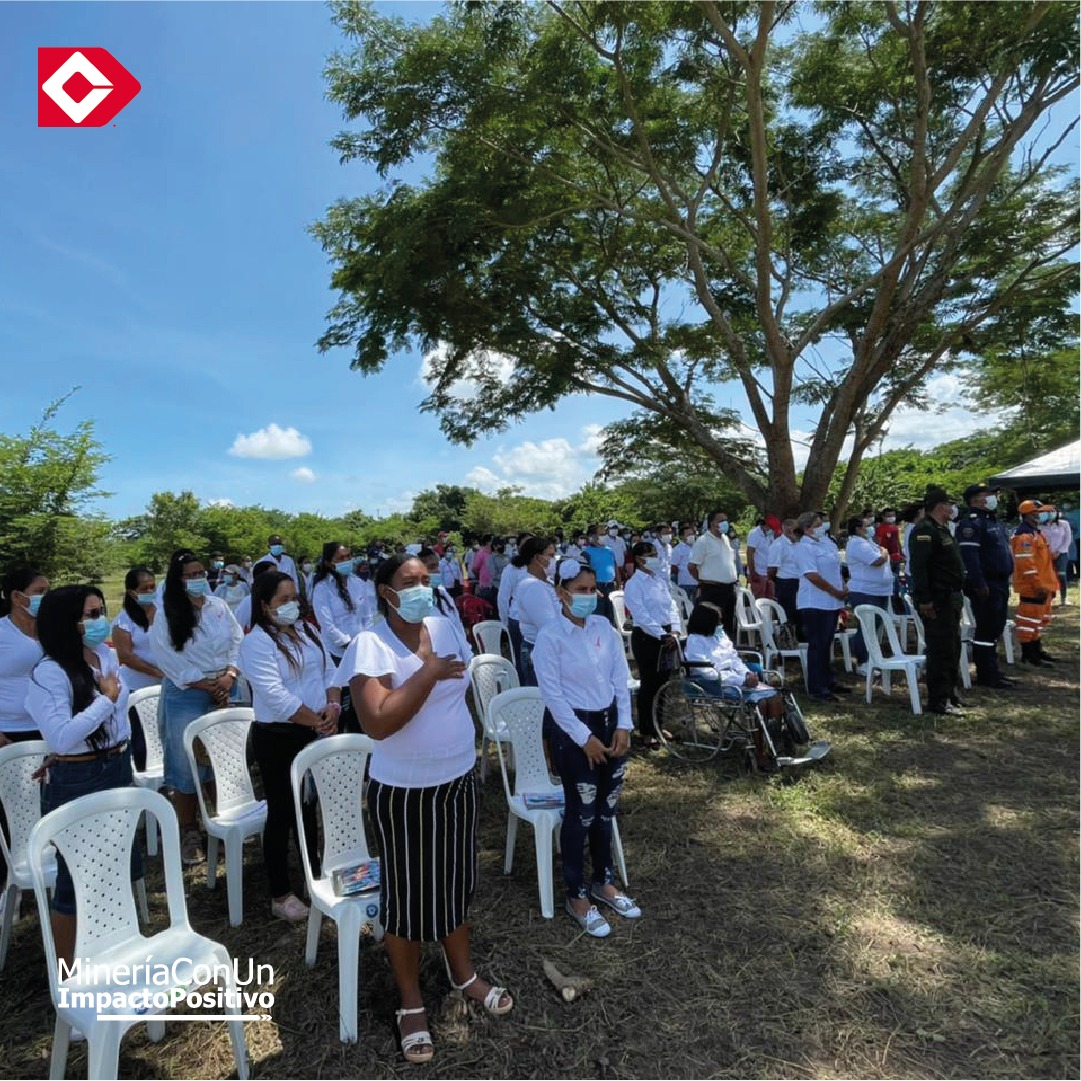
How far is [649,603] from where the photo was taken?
5.42 metres

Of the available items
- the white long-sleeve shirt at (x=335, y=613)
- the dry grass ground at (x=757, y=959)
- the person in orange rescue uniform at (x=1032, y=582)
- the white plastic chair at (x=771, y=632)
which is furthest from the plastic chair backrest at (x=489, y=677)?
the person in orange rescue uniform at (x=1032, y=582)

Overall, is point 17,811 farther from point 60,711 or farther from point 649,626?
point 649,626

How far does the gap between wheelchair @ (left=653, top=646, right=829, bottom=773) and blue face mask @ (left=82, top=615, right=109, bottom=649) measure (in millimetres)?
3516

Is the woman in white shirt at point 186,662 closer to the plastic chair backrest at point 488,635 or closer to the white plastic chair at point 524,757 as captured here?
the white plastic chair at point 524,757

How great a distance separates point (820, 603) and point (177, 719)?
512 cm

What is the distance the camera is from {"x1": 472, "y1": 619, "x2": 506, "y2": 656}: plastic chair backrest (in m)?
6.67

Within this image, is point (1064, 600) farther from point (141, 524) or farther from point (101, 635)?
point (141, 524)

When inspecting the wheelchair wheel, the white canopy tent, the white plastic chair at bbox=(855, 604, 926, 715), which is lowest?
the wheelchair wheel

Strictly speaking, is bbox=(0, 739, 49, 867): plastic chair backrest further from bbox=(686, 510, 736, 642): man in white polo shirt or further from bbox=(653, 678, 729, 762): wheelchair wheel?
bbox=(686, 510, 736, 642): man in white polo shirt

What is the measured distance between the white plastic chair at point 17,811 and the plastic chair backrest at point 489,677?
7.71 feet

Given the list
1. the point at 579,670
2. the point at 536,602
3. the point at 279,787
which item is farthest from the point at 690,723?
the point at 279,787

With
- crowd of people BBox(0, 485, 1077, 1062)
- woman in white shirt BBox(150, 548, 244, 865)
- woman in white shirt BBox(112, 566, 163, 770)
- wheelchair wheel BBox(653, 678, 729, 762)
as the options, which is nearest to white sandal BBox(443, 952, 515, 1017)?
crowd of people BBox(0, 485, 1077, 1062)

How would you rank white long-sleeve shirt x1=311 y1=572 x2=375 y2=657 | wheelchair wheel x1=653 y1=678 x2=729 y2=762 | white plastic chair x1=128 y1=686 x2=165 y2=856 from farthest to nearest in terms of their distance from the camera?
white long-sleeve shirt x1=311 y1=572 x2=375 y2=657
wheelchair wheel x1=653 y1=678 x2=729 y2=762
white plastic chair x1=128 y1=686 x2=165 y2=856

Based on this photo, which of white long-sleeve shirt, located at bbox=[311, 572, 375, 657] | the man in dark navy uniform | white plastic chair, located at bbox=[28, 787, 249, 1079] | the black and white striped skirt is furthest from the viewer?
the man in dark navy uniform
